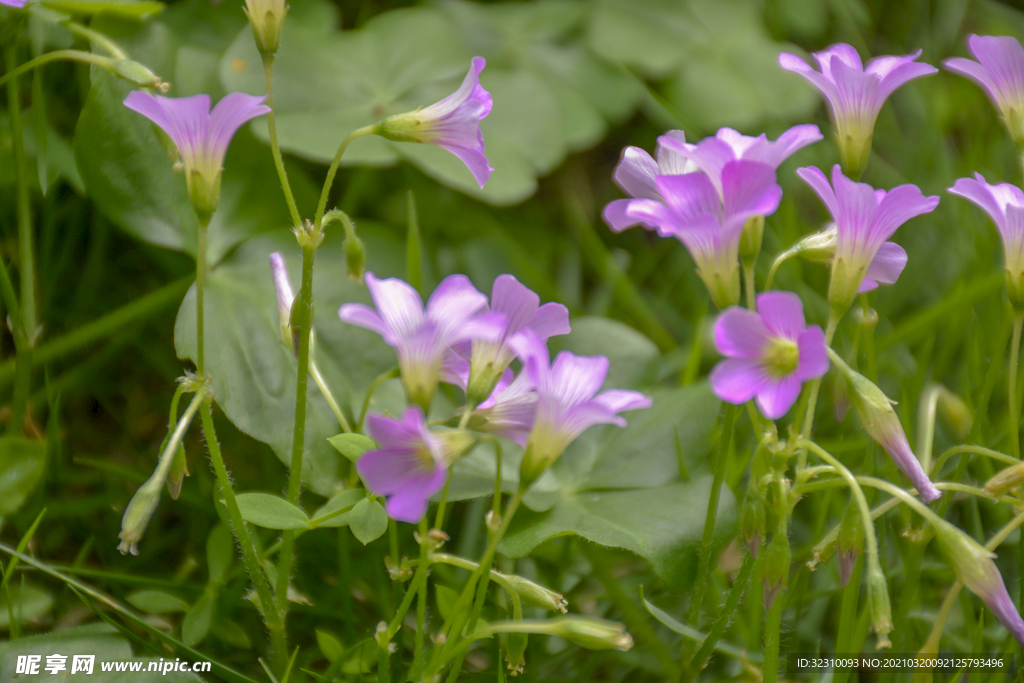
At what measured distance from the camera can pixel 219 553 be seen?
39.8 inches

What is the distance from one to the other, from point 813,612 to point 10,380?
1.40m

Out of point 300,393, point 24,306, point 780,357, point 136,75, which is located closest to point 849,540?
point 780,357

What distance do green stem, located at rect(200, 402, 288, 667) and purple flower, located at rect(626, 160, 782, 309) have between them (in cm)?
52

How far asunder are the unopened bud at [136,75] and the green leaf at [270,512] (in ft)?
1.63

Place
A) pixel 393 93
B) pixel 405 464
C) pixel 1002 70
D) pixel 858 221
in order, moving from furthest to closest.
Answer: pixel 393 93 → pixel 1002 70 → pixel 858 221 → pixel 405 464

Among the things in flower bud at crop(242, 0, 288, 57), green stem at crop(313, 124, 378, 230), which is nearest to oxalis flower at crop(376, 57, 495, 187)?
green stem at crop(313, 124, 378, 230)

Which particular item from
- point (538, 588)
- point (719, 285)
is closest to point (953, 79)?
point (719, 285)

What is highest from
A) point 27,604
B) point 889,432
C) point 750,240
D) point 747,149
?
point 747,149

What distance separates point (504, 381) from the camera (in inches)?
32.0

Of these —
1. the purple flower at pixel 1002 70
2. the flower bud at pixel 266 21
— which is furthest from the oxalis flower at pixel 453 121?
the purple flower at pixel 1002 70

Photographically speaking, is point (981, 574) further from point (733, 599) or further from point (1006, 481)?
point (733, 599)

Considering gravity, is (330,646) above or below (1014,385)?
below

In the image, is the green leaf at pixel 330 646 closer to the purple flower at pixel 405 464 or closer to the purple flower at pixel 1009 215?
the purple flower at pixel 405 464

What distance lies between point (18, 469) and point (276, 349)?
1.27 feet
